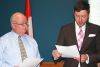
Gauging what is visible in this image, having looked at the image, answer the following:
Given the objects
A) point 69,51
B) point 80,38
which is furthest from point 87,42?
point 69,51

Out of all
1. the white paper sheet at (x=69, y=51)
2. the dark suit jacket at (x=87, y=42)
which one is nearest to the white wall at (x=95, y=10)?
the dark suit jacket at (x=87, y=42)

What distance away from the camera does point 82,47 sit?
2.64 meters

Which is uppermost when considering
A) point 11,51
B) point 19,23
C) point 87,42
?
point 19,23

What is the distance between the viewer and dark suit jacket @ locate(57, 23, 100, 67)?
2648 millimetres

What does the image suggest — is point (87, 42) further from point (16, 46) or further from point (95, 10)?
point (95, 10)

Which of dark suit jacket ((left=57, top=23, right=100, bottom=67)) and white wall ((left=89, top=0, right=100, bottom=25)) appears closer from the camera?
dark suit jacket ((left=57, top=23, right=100, bottom=67))

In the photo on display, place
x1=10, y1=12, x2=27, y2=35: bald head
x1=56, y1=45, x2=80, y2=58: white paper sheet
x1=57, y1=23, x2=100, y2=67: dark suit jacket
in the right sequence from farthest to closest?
x1=10, y1=12, x2=27, y2=35: bald head < x1=57, y1=23, x2=100, y2=67: dark suit jacket < x1=56, y1=45, x2=80, y2=58: white paper sheet

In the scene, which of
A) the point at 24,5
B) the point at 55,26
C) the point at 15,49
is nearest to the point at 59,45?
the point at 15,49

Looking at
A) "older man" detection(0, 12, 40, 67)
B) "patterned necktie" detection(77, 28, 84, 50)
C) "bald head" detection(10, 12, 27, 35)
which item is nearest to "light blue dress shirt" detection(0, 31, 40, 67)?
"older man" detection(0, 12, 40, 67)

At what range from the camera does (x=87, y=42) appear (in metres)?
2.66

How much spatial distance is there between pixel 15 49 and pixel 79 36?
2.58 feet

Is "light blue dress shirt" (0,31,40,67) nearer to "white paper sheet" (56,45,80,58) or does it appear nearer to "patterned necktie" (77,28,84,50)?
"white paper sheet" (56,45,80,58)

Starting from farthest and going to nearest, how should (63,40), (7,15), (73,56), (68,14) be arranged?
1. (7,15)
2. (68,14)
3. (63,40)
4. (73,56)

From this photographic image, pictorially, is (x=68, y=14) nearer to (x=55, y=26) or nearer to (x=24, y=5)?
(x=55, y=26)
